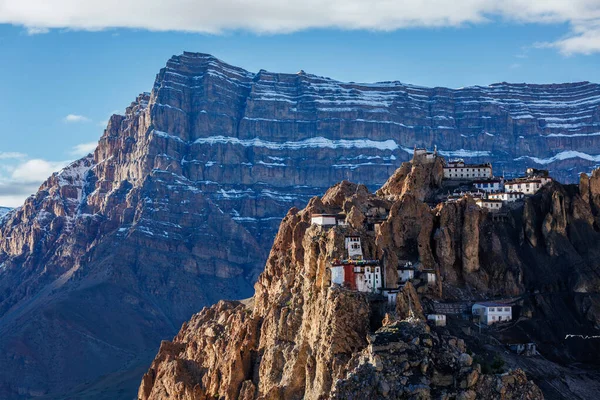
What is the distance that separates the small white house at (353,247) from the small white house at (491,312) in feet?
56.1

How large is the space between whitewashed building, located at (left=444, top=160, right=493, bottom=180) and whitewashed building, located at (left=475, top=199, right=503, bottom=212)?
45.5 feet

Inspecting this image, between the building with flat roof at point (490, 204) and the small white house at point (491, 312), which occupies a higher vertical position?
the building with flat roof at point (490, 204)

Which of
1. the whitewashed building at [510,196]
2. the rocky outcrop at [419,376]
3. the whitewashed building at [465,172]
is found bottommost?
the rocky outcrop at [419,376]

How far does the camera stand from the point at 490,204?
172625mm

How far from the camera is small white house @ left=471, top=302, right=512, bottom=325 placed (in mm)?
154125

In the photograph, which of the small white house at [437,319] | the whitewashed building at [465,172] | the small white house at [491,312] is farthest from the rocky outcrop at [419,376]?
the whitewashed building at [465,172]

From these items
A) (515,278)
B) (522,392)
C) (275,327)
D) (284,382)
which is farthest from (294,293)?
(522,392)

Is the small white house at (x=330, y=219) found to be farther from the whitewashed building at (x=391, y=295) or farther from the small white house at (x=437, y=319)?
the small white house at (x=437, y=319)

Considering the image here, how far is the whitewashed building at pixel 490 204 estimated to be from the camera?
17188 centimetres

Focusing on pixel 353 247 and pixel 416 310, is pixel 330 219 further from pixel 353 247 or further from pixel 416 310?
pixel 416 310

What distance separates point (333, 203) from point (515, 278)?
27.9 meters

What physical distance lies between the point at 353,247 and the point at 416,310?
42.7 ft

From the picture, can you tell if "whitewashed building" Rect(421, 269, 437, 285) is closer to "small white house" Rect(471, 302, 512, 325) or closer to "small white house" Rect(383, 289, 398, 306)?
"small white house" Rect(471, 302, 512, 325)

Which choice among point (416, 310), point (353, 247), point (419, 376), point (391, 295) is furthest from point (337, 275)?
point (419, 376)
